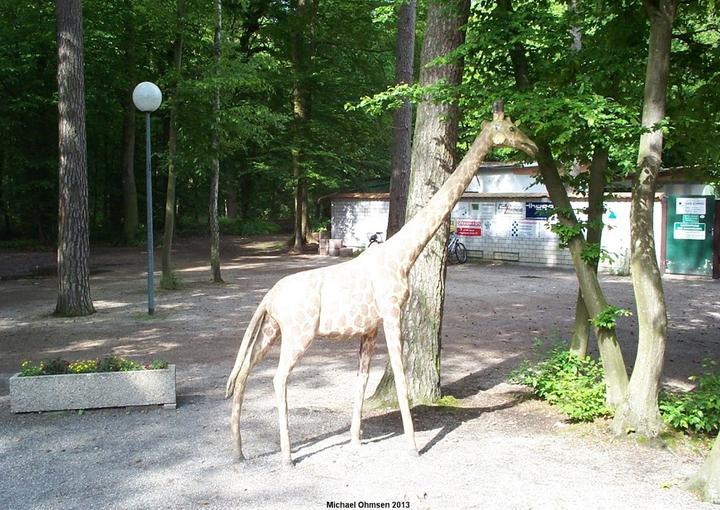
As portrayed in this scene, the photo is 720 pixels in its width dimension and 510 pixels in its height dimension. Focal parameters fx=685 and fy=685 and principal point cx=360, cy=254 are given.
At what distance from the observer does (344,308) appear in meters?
5.35

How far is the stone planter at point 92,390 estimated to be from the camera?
22.1ft

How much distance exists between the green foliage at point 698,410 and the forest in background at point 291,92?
7.40ft

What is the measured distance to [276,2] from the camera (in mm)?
27047

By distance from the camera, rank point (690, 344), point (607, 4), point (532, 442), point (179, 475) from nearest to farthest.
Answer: point (179, 475) → point (532, 442) → point (607, 4) → point (690, 344)

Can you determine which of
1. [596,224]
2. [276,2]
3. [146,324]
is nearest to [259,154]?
[276,2]

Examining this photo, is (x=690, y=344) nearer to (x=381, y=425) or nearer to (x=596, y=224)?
(x=596, y=224)

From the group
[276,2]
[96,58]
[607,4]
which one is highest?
[276,2]

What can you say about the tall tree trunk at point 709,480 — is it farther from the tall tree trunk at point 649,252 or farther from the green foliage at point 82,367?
the green foliage at point 82,367

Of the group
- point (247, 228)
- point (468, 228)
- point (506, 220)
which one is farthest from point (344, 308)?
point (247, 228)

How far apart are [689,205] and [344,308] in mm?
17280

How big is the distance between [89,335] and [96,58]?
16.8m

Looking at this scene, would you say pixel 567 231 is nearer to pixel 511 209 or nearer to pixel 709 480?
pixel 709 480

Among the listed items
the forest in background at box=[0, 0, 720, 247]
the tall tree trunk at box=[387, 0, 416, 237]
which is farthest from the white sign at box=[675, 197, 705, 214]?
the tall tree trunk at box=[387, 0, 416, 237]

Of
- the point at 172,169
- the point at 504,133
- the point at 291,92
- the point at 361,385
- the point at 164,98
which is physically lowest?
the point at 361,385
